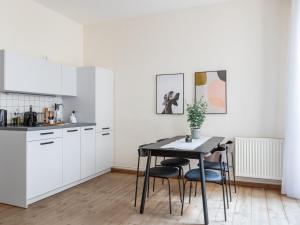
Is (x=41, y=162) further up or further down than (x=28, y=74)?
further down

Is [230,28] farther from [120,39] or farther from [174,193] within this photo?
[174,193]

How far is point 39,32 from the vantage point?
4.08 metres

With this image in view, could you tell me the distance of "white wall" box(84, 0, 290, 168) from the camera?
3773 millimetres

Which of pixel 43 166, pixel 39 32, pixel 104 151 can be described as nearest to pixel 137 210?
pixel 43 166

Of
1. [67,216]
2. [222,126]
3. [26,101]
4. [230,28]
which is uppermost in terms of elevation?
[230,28]

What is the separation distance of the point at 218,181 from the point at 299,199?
138cm

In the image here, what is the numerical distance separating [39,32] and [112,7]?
4.12 ft

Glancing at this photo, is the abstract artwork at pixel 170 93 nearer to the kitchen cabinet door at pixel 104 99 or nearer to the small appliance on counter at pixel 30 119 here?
the kitchen cabinet door at pixel 104 99

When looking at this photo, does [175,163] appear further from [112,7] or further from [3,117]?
[112,7]

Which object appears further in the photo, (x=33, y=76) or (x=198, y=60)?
(x=198, y=60)

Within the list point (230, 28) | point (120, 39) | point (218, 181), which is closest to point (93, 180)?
point (218, 181)

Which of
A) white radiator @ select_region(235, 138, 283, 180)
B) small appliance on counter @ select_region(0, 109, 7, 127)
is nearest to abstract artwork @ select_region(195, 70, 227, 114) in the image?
white radiator @ select_region(235, 138, 283, 180)

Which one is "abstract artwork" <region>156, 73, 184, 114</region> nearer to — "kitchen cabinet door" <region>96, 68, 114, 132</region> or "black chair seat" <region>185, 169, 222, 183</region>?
"kitchen cabinet door" <region>96, 68, 114, 132</region>

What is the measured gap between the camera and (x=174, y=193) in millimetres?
3586
